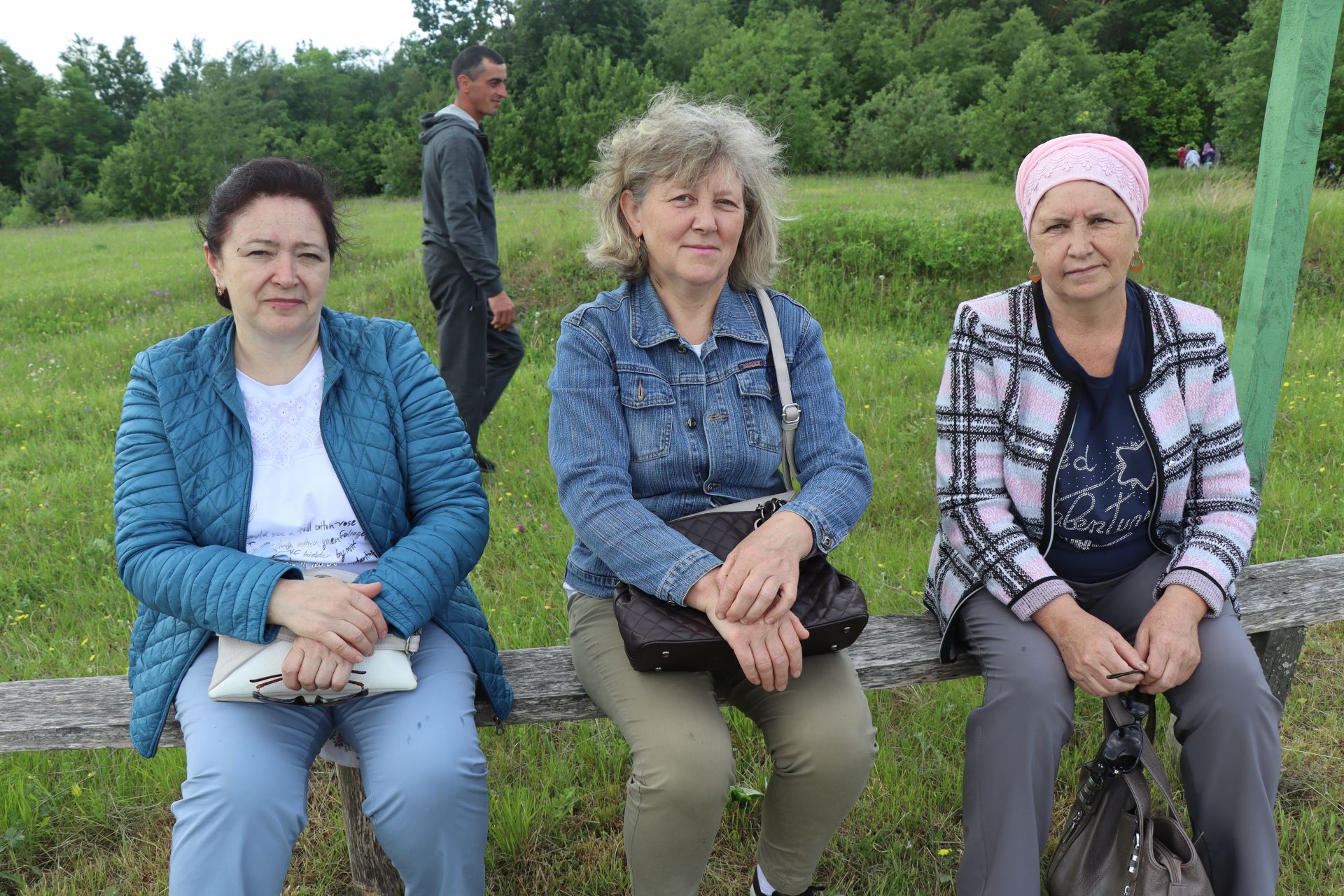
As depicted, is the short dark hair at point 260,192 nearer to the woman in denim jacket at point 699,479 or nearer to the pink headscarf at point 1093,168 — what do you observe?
the woman in denim jacket at point 699,479

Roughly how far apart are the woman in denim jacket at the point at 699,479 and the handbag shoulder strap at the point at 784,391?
0.08ft

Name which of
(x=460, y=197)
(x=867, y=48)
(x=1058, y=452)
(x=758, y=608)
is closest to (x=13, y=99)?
(x=867, y=48)

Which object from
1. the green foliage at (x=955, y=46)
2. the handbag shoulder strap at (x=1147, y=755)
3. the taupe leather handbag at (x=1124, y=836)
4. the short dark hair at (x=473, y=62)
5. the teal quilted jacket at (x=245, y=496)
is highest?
the green foliage at (x=955, y=46)

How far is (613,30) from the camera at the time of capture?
132 ft

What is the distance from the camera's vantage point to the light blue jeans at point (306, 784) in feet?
5.62

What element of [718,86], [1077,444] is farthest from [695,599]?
[718,86]

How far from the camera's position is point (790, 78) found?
3112cm

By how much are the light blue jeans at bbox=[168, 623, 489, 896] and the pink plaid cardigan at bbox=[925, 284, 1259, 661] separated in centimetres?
125

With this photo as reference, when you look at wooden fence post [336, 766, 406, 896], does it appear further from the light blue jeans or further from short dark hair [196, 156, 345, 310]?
short dark hair [196, 156, 345, 310]

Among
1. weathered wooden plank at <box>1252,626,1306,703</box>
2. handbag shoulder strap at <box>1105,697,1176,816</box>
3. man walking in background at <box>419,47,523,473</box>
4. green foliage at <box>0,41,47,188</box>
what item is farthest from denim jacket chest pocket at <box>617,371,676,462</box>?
green foliage at <box>0,41,47,188</box>

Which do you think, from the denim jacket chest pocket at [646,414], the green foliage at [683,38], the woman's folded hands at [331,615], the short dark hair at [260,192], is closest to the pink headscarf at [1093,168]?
the denim jacket chest pocket at [646,414]

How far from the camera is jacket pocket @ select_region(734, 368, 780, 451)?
7.49 feet

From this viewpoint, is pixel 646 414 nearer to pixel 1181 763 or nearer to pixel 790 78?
pixel 1181 763

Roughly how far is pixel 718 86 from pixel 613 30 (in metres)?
12.3
